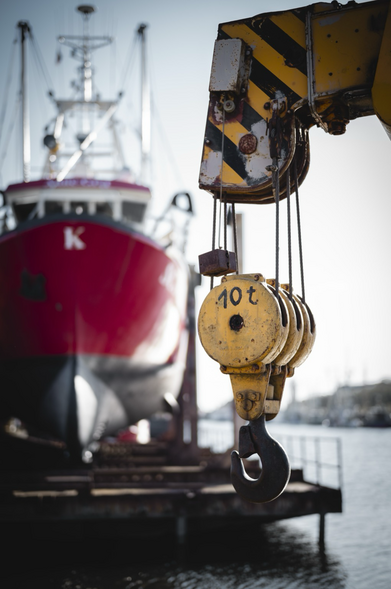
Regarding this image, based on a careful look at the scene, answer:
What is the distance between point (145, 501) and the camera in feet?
28.7

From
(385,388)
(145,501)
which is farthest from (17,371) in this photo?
(385,388)

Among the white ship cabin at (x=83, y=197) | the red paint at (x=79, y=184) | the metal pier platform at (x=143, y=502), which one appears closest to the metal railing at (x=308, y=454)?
the metal pier platform at (x=143, y=502)

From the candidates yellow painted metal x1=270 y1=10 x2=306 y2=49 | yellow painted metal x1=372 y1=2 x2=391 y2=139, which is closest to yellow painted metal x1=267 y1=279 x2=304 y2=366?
yellow painted metal x1=372 y1=2 x2=391 y2=139

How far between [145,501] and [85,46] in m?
13.4

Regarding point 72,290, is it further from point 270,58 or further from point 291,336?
point 291,336

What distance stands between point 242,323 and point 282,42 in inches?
57.4

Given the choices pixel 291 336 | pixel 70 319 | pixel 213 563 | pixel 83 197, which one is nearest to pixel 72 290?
pixel 70 319

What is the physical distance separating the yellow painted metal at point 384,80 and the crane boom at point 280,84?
11cm

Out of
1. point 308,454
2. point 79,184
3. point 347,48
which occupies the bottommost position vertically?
point 308,454

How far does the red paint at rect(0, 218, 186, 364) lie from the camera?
10.9 meters

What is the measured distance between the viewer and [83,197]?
1265cm

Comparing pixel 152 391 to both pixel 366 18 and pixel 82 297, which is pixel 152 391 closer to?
pixel 82 297

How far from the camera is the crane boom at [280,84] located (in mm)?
3115

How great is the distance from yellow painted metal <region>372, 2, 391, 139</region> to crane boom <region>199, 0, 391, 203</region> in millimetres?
114
